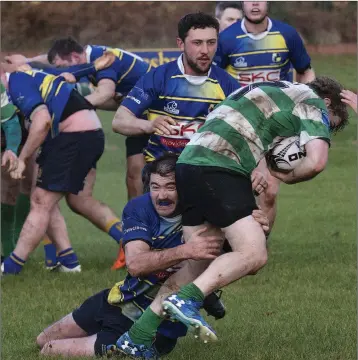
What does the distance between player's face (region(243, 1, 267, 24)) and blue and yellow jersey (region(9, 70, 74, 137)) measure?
1.83m

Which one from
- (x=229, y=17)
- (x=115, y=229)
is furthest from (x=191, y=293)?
(x=229, y=17)

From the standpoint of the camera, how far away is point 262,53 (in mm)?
10539

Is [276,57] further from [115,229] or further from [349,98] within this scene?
[349,98]

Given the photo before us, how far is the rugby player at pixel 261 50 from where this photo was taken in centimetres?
1048

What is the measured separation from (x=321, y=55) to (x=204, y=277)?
1875 centimetres

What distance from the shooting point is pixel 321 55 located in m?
24.1

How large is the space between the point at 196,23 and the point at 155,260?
2582 millimetres

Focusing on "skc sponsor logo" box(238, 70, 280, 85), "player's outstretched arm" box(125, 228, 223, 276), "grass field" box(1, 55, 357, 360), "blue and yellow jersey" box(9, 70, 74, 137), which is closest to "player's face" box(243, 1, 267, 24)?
"skc sponsor logo" box(238, 70, 280, 85)

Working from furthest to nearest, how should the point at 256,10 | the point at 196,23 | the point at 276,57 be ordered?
the point at 256,10
the point at 276,57
the point at 196,23

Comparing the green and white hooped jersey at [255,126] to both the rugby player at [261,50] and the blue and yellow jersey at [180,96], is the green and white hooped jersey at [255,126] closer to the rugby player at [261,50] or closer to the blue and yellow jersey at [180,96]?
the blue and yellow jersey at [180,96]

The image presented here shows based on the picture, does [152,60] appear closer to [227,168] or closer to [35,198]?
[35,198]

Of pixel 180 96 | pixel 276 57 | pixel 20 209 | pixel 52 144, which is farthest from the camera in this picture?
pixel 20 209

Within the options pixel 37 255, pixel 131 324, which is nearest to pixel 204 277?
pixel 131 324

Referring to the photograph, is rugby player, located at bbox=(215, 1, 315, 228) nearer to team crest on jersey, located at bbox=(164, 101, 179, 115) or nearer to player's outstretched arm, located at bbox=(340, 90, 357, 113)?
team crest on jersey, located at bbox=(164, 101, 179, 115)
